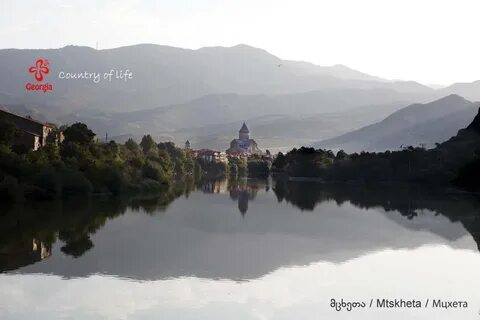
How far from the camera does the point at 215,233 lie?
115 ft

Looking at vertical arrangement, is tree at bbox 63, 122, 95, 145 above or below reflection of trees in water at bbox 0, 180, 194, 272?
above

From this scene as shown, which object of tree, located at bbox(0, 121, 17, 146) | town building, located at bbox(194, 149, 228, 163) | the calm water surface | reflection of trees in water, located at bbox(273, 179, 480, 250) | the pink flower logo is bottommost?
the calm water surface

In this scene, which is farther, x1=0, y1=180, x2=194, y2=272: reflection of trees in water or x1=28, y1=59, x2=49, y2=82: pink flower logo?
x1=28, y1=59, x2=49, y2=82: pink flower logo

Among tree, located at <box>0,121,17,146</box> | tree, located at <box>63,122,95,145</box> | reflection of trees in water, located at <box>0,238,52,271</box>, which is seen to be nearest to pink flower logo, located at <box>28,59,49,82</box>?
tree, located at <box>63,122,95,145</box>

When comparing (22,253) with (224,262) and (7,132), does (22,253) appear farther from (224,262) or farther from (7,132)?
(7,132)

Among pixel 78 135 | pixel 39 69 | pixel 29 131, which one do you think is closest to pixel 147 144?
pixel 78 135

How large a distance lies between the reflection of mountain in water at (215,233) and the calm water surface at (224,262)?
0.22 feet

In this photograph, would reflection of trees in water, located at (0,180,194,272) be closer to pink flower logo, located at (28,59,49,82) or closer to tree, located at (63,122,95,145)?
tree, located at (63,122,95,145)

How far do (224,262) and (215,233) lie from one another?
9.72 meters

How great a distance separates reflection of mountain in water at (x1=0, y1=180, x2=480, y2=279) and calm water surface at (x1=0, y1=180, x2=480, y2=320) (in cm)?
7

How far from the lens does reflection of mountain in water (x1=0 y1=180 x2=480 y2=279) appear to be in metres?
24.2

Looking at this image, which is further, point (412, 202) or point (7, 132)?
point (412, 202)

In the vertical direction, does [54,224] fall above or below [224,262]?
above

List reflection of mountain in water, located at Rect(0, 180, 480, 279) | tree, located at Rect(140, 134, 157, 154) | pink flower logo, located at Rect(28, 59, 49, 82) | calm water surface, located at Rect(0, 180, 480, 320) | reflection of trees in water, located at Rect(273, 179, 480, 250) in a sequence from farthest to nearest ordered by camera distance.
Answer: tree, located at Rect(140, 134, 157, 154)
pink flower logo, located at Rect(28, 59, 49, 82)
reflection of trees in water, located at Rect(273, 179, 480, 250)
reflection of mountain in water, located at Rect(0, 180, 480, 279)
calm water surface, located at Rect(0, 180, 480, 320)
